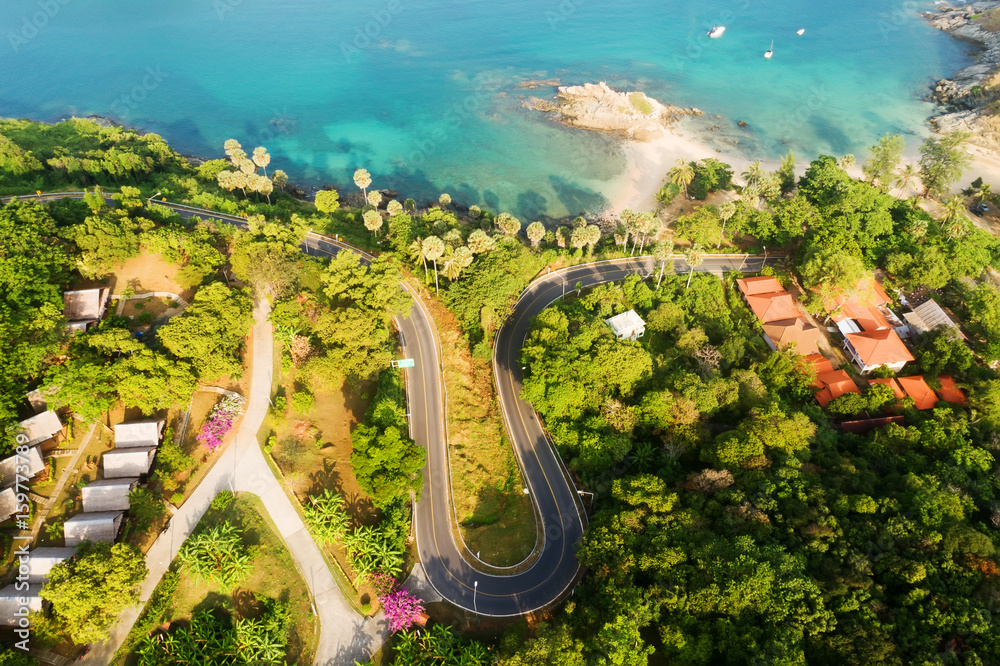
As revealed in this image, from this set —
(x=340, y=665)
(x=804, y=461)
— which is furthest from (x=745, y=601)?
(x=340, y=665)

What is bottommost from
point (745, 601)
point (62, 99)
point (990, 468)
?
point (990, 468)

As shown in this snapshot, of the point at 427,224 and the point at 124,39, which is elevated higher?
the point at 124,39

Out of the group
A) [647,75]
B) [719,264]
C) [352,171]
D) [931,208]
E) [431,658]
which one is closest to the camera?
[431,658]

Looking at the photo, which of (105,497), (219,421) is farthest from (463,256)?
(105,497)

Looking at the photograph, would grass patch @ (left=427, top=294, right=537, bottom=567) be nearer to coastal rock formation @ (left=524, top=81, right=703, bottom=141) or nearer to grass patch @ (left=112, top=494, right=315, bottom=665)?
grass patch @ (left=112, top=494, right=315, bottom=665)

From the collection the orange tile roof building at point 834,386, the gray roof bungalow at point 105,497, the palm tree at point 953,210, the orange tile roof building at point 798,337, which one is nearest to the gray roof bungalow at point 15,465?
the gray roof bungalow at point 105,497

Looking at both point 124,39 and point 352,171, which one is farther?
point 124,39

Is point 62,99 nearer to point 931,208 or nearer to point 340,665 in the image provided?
point 340,665

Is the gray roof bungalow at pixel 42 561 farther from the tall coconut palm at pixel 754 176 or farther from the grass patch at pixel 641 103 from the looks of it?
the grass patch at pixel 641 103
